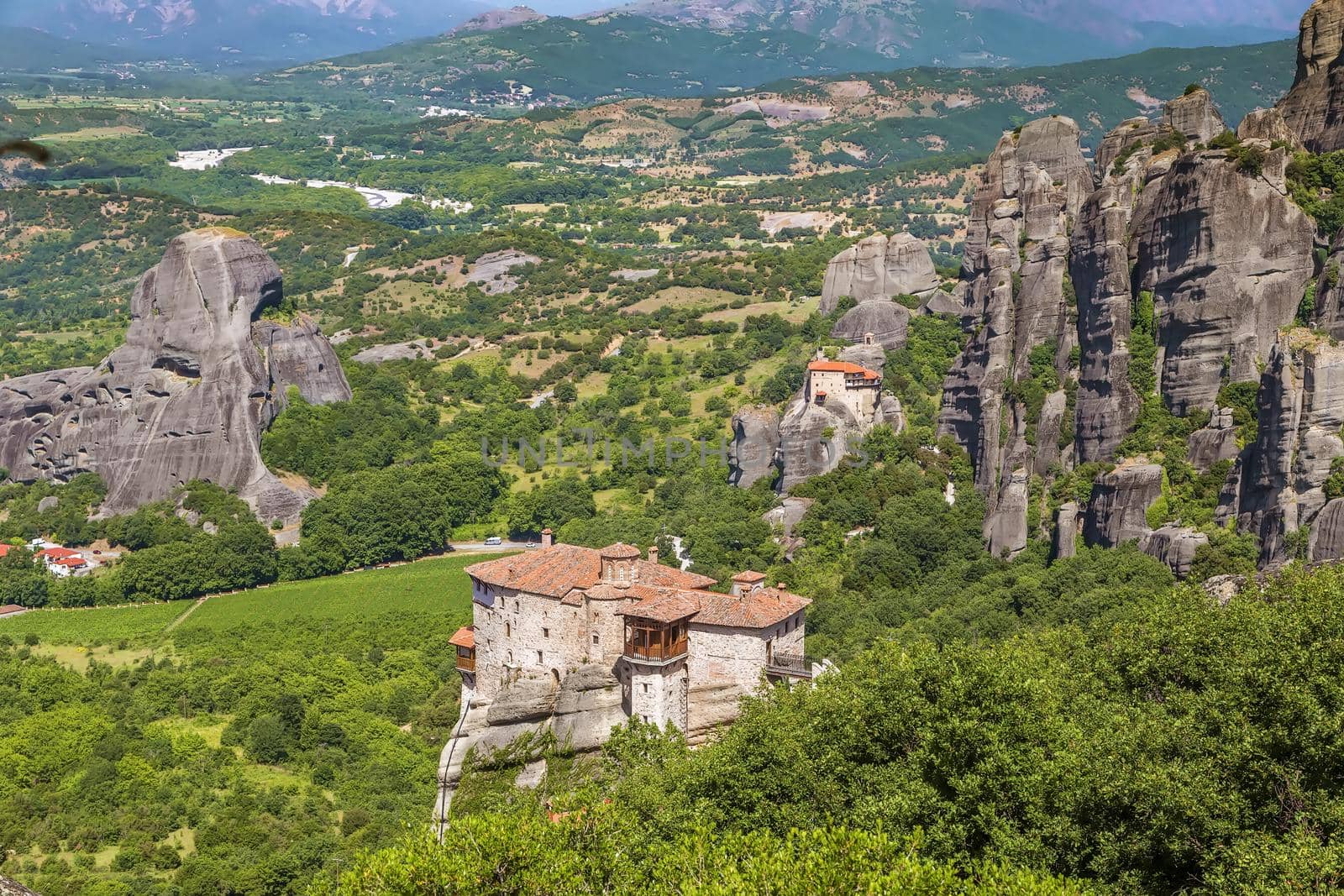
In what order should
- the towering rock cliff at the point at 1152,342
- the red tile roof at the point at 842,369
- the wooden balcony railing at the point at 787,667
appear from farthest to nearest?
the red tile roof at the point at 842,369, the towering rock cliff at the point at 1152,342, the wooden balcony railing at the point at 787,667

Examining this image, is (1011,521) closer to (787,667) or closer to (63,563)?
(787,667)

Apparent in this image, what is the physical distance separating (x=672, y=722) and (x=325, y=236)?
139 meters

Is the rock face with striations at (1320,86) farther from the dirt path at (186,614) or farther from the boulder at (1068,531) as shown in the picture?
the dirt path at (186,614)

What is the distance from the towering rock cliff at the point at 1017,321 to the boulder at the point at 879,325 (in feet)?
30.5

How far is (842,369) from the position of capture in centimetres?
8462

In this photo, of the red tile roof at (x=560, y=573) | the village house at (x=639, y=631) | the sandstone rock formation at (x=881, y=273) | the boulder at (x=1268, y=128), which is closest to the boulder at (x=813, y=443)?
the sandstone rock formation at (x=881, y=273)

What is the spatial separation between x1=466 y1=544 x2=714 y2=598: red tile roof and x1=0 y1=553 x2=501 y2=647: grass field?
26887 mm

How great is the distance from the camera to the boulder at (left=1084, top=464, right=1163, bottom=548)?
2387 inches

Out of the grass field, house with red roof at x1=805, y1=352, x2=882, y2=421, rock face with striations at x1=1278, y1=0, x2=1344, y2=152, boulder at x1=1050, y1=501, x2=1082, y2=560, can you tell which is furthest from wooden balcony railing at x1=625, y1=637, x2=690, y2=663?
house with red roof at x1=805, y1=352, x2=882, y2=421

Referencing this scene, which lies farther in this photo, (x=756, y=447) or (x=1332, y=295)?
(x=756, y=447)

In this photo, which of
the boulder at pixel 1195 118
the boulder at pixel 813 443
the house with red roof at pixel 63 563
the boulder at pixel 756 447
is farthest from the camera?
the house with red roof at pixel 63 563

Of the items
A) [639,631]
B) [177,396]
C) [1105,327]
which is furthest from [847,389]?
[177,396]

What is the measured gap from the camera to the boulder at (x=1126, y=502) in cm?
6062

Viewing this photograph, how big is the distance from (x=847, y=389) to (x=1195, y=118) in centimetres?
2105
